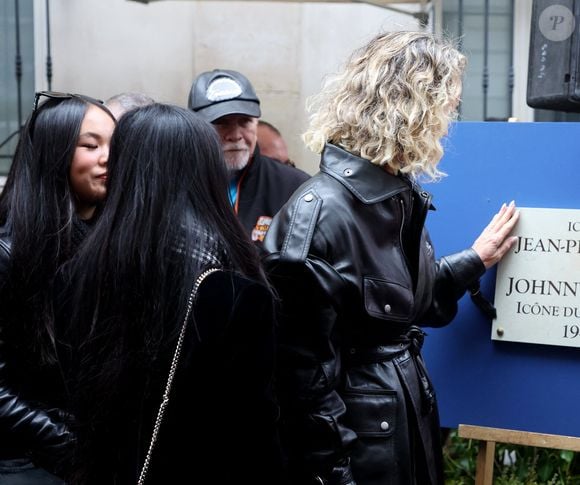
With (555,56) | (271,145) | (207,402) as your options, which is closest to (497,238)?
(555,56)

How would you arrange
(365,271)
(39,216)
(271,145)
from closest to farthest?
1. (39,216)
2. (365,271)
3. (271,145)

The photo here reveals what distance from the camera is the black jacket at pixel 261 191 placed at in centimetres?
397

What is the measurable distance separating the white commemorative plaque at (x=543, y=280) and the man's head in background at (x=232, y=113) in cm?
127

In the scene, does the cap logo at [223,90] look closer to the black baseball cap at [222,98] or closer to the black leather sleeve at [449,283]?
the black baseball cap at [222,98]

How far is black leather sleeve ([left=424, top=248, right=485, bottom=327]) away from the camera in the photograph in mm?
3076

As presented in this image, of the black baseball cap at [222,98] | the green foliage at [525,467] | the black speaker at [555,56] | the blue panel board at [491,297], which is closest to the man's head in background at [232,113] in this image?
the black baseball cap at [222,98]

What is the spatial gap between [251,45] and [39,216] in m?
4.66

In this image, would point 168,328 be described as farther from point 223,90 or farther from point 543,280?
point 223,90

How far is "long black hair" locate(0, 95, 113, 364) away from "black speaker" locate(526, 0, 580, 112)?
5.86 feet

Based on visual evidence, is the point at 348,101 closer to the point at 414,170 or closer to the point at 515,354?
the point at 414,170

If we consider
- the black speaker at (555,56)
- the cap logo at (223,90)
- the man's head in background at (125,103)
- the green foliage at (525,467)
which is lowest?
the green foliage at (525,467)

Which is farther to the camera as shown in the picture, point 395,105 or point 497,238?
point 497,238

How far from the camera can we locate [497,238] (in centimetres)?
324

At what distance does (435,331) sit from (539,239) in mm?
490
